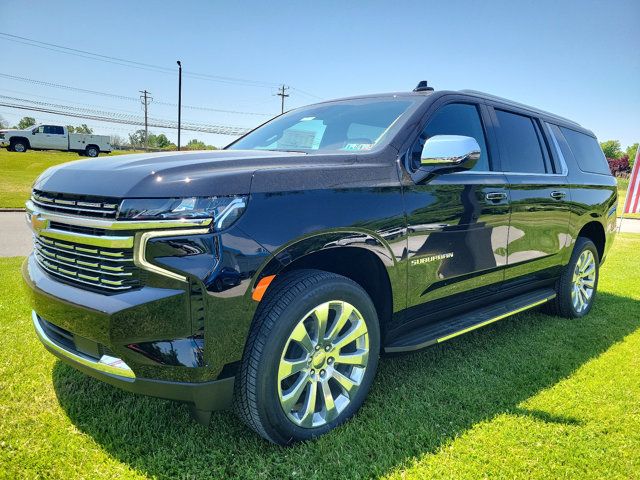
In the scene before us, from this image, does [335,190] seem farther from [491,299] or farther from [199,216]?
[491,299]

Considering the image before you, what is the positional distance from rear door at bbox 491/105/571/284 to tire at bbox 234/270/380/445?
1.61 m

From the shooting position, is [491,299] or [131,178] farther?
[491,299]

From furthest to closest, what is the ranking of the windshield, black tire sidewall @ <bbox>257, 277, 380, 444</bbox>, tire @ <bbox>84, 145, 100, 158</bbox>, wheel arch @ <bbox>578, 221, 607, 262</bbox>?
tire @ <bbox>84, 145, 100, 158</bbox>
wheel arch @ <bbox>578, 221, 607, 262</bbox>
the windshield
black tire sidewall @ <bbox>257, 277, 380, 444</bbox>

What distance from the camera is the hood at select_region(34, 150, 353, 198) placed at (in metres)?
1.91

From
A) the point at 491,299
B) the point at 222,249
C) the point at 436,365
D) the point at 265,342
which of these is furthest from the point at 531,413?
the point at 222,249

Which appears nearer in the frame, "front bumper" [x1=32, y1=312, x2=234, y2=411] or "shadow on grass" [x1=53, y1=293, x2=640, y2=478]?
"front bumper" [x1=32, y1=312, x2=234, y2=411]

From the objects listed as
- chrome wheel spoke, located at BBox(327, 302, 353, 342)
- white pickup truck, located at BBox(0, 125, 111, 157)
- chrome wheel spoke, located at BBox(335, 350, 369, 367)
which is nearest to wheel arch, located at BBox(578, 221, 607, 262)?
chrome wheel spoke, located at BBox(335, 350, 369, 367)

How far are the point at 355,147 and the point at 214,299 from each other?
140cm

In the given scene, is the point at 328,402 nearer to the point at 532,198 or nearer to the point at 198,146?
the point at 532,198

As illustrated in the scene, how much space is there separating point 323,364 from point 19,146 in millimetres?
38149

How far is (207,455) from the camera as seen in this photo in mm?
2209

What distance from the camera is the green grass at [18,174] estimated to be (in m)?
16.3

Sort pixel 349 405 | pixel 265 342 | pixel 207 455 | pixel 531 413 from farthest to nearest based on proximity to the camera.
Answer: pixel 531 413 → pixel 349 405 → pixel 207 455 → pixel 265 342

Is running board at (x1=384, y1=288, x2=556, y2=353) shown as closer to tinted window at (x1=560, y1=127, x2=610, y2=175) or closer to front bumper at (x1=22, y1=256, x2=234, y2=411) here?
front bumper at (x1=22, y1=256, x2=234, y2=411)
